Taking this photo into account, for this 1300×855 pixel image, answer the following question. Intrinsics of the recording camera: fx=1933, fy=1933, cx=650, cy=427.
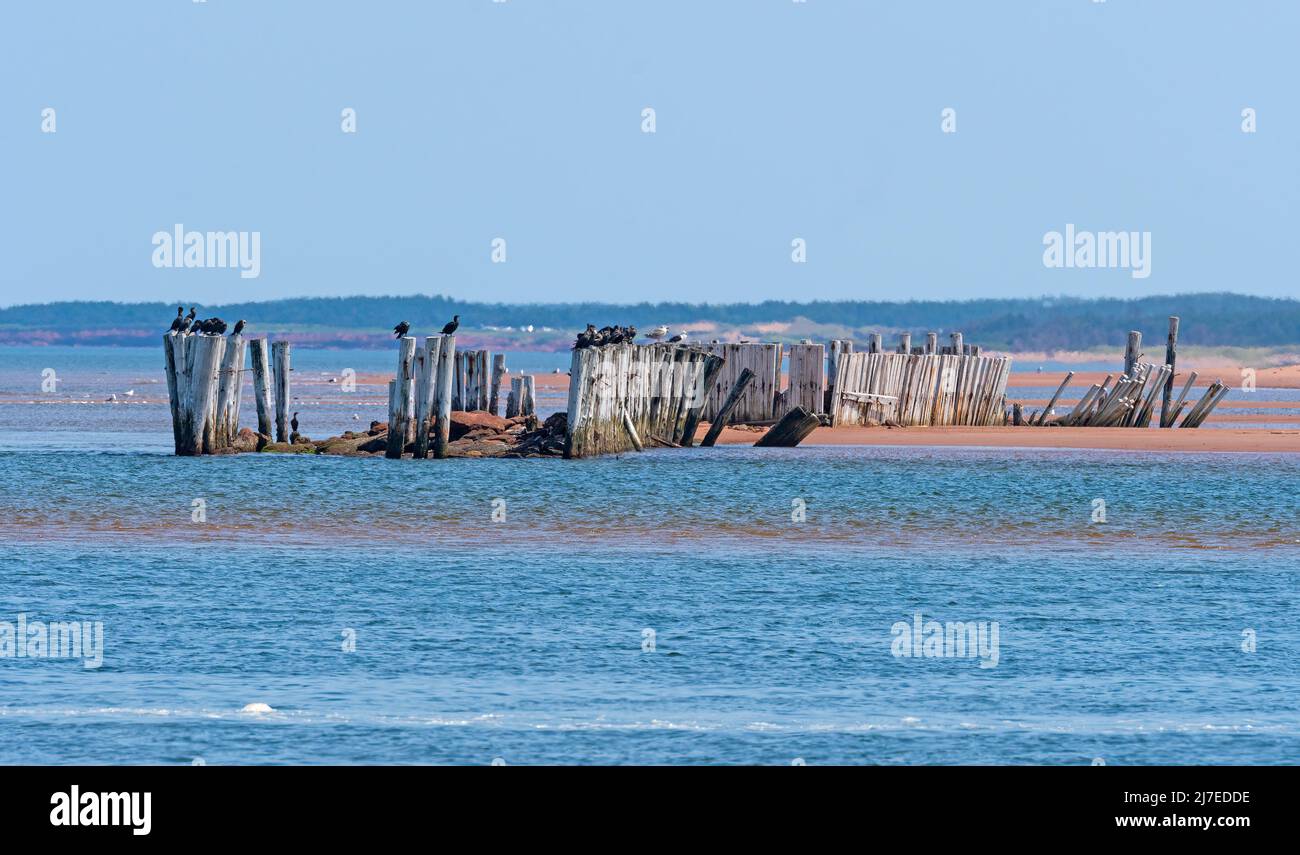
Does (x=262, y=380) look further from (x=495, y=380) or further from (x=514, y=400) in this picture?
(x=514, y=400)

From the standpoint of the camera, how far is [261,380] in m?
37.2

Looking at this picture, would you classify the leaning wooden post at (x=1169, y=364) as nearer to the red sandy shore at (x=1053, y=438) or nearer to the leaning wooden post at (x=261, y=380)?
the red sandy shore at (x=1053, y=438)

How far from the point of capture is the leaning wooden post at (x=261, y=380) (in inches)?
1449

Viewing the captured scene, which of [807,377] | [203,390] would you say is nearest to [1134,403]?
[807,377]

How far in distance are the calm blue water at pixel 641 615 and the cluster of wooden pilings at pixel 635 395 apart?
6.42 ft

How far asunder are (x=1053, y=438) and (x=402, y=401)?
685 inches

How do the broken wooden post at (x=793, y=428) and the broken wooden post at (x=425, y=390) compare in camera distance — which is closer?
the broken wooden post at (x=425, y=390)

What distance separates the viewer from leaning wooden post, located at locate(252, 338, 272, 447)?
36.8 meters

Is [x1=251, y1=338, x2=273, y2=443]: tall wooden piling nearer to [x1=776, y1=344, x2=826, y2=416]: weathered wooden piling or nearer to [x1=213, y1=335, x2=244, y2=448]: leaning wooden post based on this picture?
[x1=213, y1=335, x2=244, y2=448]: leaning wooden post

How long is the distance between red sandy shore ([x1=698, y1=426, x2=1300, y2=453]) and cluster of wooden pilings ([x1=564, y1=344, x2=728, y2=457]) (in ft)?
5.92

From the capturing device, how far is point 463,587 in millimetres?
20375

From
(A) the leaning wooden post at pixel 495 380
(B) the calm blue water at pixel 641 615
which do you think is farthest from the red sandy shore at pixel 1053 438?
(B) the calm blue water at pixel 641 615
